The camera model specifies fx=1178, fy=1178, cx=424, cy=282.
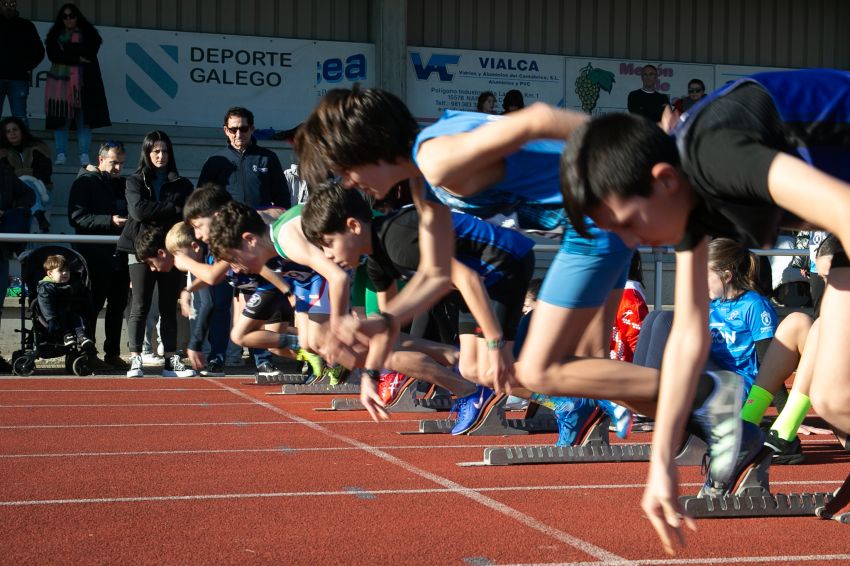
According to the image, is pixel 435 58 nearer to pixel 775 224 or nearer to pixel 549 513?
pixel 549 513

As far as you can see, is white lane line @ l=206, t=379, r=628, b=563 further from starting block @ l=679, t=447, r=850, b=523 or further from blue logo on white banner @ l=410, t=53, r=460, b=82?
blue logo on white banner @ l=410, t=53, r=460, b=82

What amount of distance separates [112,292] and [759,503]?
23.0ft

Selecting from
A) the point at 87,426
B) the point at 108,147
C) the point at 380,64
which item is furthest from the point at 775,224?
the point at 380,64

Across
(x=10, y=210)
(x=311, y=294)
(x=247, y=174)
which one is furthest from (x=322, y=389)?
(x=10, y=210)

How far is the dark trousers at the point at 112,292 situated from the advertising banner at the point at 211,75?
4.03 meters

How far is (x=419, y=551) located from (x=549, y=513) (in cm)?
73

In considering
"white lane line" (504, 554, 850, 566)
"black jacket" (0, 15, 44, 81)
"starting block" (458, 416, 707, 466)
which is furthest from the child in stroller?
"white lane line" (504, 554, 850, 566)

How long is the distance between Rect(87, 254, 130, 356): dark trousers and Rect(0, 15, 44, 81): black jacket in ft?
10.2

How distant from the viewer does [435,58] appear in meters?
14.7

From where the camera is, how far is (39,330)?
30.7 feet

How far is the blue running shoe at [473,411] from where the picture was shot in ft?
20.6

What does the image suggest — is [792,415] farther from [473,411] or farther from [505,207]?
[473,411]

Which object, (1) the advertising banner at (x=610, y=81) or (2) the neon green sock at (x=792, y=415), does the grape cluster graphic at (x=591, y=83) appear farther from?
(2) the neon green sock at (x=792, y=415)

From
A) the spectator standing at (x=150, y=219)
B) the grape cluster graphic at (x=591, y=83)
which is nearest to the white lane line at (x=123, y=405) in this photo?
the spectator standing at (x=150, y=219)
